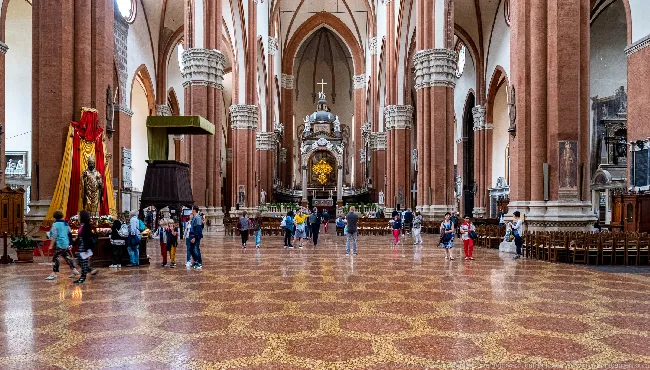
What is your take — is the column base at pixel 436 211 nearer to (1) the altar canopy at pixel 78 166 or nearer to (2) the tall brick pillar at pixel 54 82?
(1) the altar canopy at pixel 78 166

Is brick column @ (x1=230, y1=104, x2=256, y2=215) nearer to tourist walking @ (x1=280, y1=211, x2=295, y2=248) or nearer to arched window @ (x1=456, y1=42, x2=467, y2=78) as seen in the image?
tourist walking @ (x1=280, y1=211, x2=295, y2=248)

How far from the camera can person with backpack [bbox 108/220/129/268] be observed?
36.3 ft

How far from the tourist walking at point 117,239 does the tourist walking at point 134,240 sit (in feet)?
0.43

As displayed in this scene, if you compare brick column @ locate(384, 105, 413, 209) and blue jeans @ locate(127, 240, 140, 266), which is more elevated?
brick column @ locate(384, 105, 413, 209)

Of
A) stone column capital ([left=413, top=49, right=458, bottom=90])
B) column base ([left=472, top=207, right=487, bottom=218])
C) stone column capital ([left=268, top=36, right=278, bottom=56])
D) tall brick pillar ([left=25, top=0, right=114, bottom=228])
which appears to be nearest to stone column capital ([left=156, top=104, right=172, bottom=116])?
stone column capital ([left=268, top=36, right=278, bottom=56])

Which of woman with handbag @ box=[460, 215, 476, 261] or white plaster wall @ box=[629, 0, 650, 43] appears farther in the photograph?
white plaster wall @ box=[629, 0, 650, 43]

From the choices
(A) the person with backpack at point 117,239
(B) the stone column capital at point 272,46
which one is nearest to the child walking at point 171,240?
(A) the person with backpack at point 117,239

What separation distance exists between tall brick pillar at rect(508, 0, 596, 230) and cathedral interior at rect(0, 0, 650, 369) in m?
0.06

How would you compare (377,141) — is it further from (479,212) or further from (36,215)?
(36,215)

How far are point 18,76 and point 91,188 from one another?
61.8 feet

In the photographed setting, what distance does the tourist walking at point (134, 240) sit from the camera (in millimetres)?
11054

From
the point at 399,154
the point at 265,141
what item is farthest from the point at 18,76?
the point at 399,154

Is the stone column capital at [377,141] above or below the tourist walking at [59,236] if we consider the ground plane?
above

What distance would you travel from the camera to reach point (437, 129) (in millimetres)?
23469
